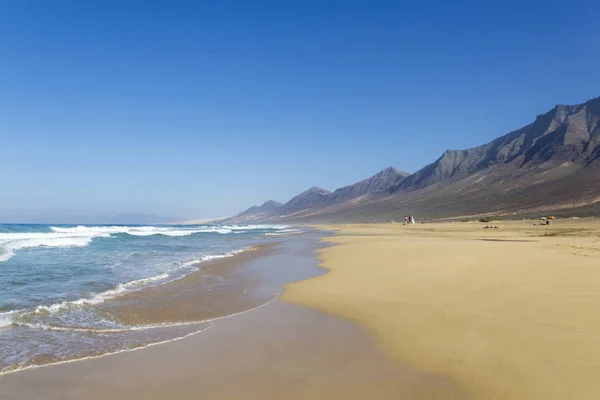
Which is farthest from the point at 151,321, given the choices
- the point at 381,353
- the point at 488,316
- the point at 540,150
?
the point at 540,150

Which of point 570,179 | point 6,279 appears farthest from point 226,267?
point 570,179

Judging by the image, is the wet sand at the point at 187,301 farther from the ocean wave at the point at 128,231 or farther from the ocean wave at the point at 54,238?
the ocean wave at the point at 128,231

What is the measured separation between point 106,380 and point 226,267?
1105cm

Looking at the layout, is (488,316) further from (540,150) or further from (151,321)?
(540,150)

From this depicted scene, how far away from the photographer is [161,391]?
13.6ft

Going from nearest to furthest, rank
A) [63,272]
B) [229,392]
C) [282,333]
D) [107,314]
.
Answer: [229,392]
[282,333]
[107,314]
[63,272]

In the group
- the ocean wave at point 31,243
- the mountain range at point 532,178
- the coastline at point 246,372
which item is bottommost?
the coastline at point 246,372

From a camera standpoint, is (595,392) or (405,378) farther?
(405,378)

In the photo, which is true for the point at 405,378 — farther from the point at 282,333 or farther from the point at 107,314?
the point at 107,314

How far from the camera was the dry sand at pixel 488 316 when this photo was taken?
418 centimetres

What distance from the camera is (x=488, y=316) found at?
254 inches

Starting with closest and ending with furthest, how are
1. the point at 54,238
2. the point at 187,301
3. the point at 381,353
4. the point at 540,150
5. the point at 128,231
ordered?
the point at 381,353 < the point at 187,301 < the point at 54,238 < the point at 128,231 < the point at 540,150

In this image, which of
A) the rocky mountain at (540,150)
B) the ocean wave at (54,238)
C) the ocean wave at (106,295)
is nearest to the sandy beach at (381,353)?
the ocean wave at (106,295)

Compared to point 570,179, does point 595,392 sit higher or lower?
lower
